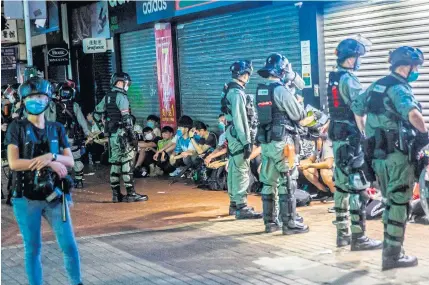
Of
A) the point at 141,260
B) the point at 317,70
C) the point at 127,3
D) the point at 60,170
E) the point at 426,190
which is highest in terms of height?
the point at 127,3

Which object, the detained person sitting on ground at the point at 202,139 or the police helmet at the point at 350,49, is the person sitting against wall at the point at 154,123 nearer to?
the detained person sitting on ground at the point at 202,139

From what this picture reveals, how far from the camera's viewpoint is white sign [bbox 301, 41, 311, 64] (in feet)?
40.1

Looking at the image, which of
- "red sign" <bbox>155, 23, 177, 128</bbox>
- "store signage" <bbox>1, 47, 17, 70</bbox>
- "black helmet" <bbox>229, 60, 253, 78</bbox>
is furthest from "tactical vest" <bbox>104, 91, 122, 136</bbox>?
"store signage" <bbox>1, 47, 17, 70</bbox>

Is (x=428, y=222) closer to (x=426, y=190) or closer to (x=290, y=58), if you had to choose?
(x=426, y=190)

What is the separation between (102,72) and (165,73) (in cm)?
396

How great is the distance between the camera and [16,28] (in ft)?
92.8

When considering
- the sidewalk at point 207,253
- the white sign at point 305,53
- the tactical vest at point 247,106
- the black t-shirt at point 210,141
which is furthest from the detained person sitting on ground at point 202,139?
the tactical vest at point 247,106

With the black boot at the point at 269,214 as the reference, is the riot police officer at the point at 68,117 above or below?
above

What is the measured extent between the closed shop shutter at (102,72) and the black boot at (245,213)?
10.5 meters

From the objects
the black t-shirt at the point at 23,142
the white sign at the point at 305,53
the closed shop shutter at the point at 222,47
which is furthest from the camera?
the closed shop shutter at the point at 222,47

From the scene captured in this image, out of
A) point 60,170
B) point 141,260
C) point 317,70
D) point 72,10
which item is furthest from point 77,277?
point 72,10

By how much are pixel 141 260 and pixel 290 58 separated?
5994 millimetres

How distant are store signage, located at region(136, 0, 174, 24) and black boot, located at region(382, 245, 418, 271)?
9.97m

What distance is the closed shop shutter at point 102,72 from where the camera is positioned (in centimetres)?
1985
